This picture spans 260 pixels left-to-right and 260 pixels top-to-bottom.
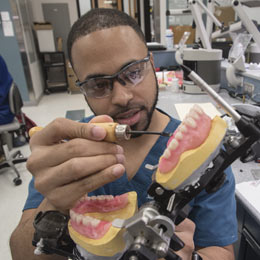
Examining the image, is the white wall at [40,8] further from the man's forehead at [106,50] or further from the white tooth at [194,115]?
the white tooth at [194,115]

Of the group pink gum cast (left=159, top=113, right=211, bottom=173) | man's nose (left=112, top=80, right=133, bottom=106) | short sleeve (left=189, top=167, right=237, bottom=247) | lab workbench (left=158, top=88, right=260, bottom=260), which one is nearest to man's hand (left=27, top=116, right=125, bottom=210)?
pink gum cast (left=159, top=113, right=211, bottom=173)

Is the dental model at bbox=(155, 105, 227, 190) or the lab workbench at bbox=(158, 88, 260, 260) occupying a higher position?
the dental model at bbox=(155, 105, 227, 190)

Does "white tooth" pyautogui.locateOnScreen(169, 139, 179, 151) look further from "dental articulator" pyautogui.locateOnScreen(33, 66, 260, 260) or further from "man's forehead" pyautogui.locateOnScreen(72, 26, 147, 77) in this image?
"man's forehead" pyautogui.locateOnScreen(72, 26, 147, 77)

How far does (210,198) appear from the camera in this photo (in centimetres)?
71

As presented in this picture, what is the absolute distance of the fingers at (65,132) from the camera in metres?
0.44

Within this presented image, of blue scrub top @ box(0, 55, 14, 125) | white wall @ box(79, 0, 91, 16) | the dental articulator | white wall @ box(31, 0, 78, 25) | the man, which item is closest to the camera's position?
the dental articulator

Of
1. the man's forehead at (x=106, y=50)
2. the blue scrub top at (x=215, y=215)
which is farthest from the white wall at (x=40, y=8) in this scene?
the blue scrub top at (x=215, y=215)

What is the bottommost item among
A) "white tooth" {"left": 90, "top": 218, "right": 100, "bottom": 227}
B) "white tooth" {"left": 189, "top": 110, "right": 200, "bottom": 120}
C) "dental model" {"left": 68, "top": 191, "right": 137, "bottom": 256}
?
"dental model" {"left": 68, "top": 191, "right": 137, "bottom": 256}

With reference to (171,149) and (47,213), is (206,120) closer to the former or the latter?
(171,149)

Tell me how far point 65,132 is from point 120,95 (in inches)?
11.3

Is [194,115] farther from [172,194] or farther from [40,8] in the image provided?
[40,8]

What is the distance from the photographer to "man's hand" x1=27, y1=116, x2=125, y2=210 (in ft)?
1.43

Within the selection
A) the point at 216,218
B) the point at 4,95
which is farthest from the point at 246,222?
the point at 4,95

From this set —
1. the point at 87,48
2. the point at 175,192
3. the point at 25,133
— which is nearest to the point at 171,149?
the point at 175,192
